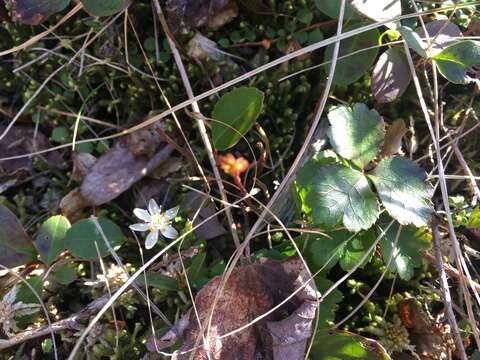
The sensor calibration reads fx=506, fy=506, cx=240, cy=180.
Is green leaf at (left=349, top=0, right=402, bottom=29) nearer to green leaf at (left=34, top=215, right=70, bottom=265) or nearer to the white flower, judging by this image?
the white flower

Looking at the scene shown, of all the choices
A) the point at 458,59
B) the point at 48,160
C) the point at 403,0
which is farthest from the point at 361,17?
the point at 48,160

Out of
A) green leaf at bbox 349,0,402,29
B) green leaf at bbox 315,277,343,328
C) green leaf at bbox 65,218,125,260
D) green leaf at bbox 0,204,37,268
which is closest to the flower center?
green leaf at bbox 65,218,125,260

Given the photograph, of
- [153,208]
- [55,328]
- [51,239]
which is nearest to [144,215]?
[153,208]

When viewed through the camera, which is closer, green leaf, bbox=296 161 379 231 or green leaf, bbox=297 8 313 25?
green leaf, bbox=296 161 379 231

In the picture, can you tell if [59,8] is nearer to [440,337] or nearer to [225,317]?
[225,317]

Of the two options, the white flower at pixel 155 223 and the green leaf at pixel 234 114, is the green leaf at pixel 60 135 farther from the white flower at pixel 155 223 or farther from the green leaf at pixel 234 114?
the green leaf at pixel 234 114

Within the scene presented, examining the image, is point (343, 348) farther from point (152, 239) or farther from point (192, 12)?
point (192, 12)
